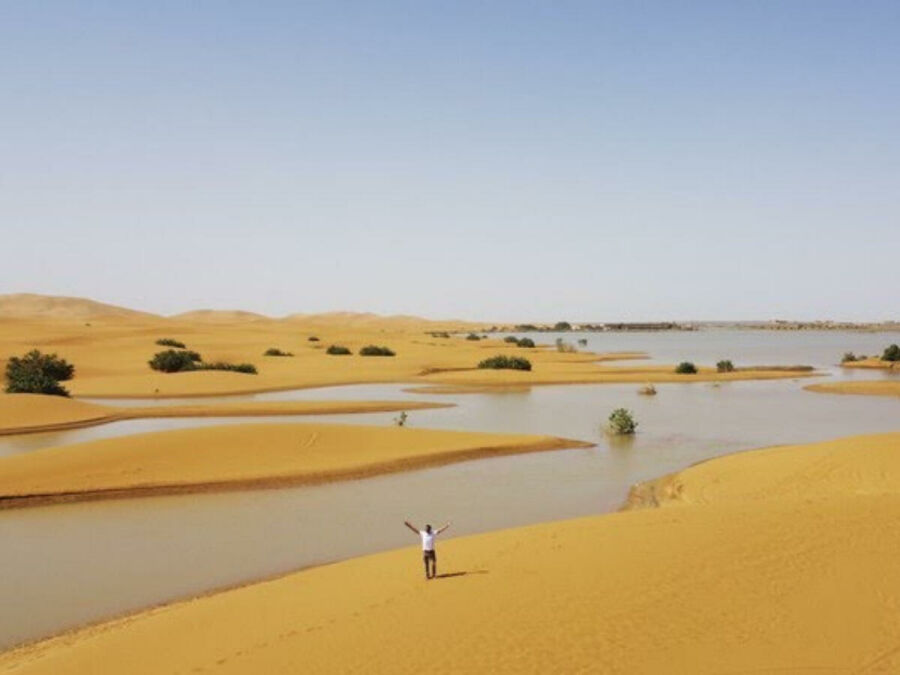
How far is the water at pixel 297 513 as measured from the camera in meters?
14.5

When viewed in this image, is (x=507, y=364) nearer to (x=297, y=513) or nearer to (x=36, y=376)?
(x=36, y=376)

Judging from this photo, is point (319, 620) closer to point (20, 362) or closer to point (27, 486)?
point (27, 486)

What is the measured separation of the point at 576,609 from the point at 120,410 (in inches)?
1292

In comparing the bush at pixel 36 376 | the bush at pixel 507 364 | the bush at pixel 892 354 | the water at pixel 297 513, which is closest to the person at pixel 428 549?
the water at pixel 297 513

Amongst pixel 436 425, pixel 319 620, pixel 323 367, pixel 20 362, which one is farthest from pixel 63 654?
pixel 323 367

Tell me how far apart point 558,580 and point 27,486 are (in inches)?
632

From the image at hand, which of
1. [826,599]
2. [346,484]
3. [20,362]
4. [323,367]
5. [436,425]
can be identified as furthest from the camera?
[323,367]

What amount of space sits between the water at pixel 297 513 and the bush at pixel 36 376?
8815mm

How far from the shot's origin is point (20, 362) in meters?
49.1

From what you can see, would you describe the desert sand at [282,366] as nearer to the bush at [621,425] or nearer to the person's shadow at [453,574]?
the bush at [621,425]

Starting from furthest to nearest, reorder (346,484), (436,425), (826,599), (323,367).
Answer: (323,367) → (436,425) → (346,484) → (826,599)

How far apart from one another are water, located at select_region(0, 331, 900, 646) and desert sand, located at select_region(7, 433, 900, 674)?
1800 mm

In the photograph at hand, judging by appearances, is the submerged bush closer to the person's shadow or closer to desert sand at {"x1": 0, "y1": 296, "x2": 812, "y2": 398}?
the person's shadow

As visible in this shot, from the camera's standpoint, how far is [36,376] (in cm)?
4281
